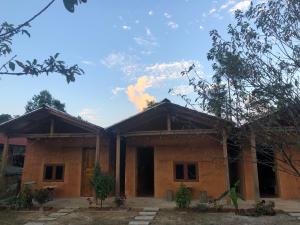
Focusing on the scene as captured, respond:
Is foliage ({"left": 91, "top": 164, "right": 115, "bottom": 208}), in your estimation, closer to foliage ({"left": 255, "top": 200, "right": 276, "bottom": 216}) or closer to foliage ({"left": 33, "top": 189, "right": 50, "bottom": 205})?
foliage ({"left": 33, "top": 189, "right": 50, "bottom": 205})

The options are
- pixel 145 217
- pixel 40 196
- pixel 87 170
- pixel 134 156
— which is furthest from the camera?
pixel 87 170

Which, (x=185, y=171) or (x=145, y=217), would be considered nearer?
(x=145, y=217)

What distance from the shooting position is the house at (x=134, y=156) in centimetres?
1302

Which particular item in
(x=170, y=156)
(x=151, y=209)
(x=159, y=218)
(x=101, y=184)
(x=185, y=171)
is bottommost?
(x=159, y=218)

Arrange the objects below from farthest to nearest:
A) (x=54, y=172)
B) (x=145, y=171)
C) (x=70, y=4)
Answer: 1. (x=145, y=171)
2. (x=54, y=172)
3. (x=70, y=4)

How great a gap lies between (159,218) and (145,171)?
6526 mm

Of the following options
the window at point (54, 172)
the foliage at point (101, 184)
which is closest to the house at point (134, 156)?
the window at point (54, 172)

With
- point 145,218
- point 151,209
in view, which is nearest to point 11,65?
point 145,218

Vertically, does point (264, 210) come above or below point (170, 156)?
below

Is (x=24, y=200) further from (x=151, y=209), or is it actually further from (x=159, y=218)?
(x=159, y=218)

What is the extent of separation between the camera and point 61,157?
1497cm

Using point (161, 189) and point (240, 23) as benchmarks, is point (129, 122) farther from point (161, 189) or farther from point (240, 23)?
point (240, 23)

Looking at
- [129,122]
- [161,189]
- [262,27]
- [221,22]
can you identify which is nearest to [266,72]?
[262,27]

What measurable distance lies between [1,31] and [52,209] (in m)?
9.68
